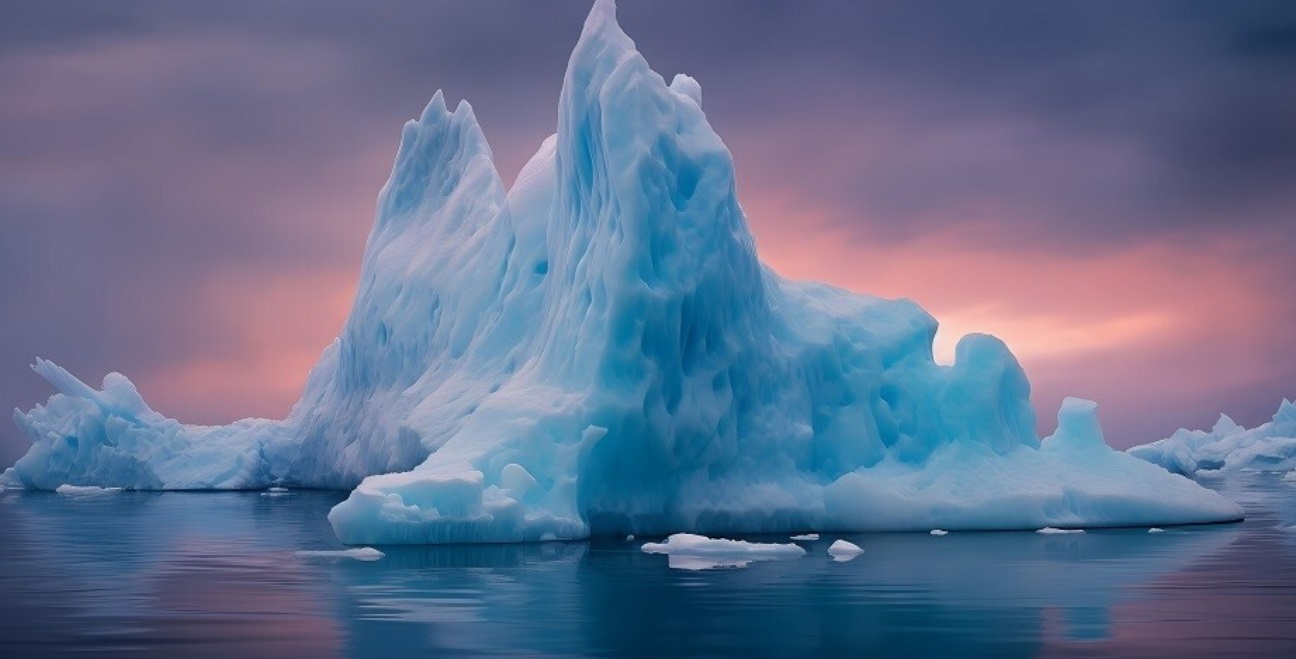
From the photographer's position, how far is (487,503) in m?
20.3

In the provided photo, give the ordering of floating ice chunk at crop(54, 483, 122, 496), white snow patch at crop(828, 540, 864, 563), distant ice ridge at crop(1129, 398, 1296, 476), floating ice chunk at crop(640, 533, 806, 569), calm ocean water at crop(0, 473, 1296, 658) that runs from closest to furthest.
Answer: calm ocean water at crop(0, 473, 1296, 658) → floating ice chunk at crop(640, 533, 806, 569) → white snow patch at crop(828, 540, 864, 563) → floating ice chunk at crop(54, 483, 122, 496) → distant ice ridge at crop(1129, 398, 1296, 476)

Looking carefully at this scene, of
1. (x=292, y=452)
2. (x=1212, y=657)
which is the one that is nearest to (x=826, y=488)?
(x=1212, y=657)

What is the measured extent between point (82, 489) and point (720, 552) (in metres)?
29.4

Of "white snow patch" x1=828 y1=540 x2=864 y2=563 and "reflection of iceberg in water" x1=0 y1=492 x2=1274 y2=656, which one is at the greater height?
"white snow patch" x1=828 y1=540 x2=864 y2=563

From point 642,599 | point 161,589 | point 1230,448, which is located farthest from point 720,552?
point 1230,448

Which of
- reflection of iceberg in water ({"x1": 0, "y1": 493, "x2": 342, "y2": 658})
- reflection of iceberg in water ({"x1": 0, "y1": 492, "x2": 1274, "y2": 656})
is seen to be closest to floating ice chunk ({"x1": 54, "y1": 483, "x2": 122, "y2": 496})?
reflection of iceberg in water ({"x1": 0, "y1": 493, "x2": 342, "y2": 658})

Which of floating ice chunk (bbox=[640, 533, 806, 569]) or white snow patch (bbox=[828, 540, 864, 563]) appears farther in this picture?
white snow patch (bbox=[828, 540, 864, 563])

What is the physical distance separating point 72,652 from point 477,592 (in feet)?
15.4

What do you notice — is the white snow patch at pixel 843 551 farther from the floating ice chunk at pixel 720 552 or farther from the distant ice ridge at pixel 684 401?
the distant ice ridge at pixel 684 401

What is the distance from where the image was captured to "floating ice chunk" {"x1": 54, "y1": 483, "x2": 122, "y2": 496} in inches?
1641

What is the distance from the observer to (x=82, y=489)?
41875mm

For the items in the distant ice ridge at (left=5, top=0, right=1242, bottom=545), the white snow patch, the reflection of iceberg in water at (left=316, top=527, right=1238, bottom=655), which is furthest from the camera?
the distant ice ridge at (left=5, top=0, right=1242, bottom=545)

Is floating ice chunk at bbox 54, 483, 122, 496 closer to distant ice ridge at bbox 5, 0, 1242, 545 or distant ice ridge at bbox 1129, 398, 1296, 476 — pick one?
distant ice ridge at bbox 5, 0, 1242, 545

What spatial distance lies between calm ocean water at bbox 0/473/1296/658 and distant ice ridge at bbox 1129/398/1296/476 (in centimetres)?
3634
